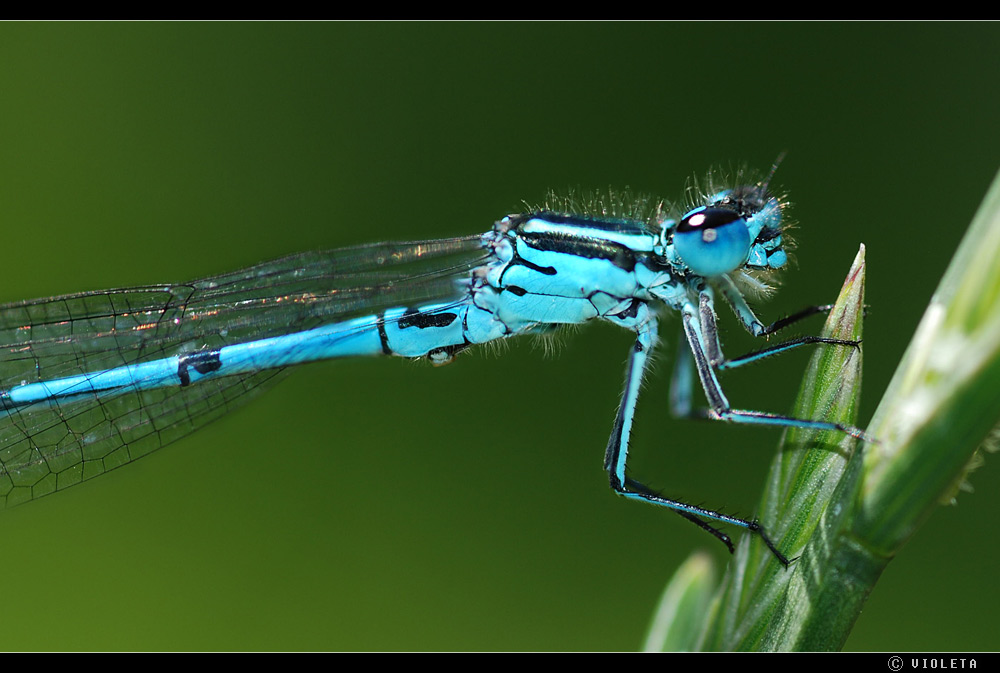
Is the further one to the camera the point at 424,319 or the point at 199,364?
the point at 199,364

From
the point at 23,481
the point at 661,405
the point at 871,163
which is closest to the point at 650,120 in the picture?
the point at 871,163

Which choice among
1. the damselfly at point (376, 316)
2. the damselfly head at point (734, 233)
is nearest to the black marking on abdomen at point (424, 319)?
the damselfly at point (376, 316)

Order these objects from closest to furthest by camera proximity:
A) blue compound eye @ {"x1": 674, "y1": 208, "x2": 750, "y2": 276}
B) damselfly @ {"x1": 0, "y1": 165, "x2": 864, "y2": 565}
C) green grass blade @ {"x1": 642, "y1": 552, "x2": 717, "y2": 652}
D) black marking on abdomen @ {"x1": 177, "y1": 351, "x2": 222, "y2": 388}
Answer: green grass blade @ {"x1": 642, "y1": 552, "x2": 717, "y2": 652}, blue compound eye @ {"x1": 674, "y1": 208, "x2": 750, "y2": 276}, damselfly @ {"x1": 0, "y1": 165, "x2": 864, "y2": 565}, black marking on abdomen @ {"x1": 177, "y1": 351, "x2": 222, "y2": 388}

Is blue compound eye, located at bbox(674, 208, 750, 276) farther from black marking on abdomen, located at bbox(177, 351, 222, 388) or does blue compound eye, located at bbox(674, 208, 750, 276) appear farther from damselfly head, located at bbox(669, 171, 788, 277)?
black marking on abdomen, located at bbox(177, 351, 222, 388)

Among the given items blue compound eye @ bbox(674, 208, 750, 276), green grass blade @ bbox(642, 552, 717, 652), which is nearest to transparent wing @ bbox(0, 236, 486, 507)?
blue compound eye @ bbox(674, 208, 750, 276)

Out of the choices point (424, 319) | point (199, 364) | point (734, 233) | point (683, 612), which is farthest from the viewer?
point (199, 364)

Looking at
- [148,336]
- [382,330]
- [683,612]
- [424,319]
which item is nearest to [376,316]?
[382,330]

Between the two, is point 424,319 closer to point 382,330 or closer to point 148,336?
point 382,330
